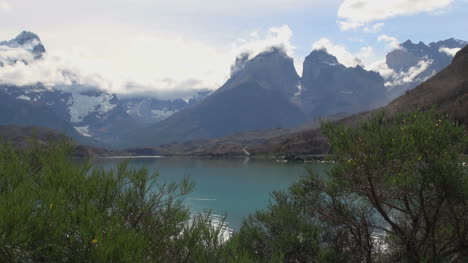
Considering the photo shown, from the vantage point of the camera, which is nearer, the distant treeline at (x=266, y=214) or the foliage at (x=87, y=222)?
the foliage at (x=87, y=222)

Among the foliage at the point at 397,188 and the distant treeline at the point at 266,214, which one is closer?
the distant treeline at the point at 266,214

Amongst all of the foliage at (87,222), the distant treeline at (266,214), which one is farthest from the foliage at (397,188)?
the foliage at (87,222)

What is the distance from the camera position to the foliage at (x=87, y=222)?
9820 millimetres

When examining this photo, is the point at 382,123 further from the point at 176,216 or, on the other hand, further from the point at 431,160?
→ the point at 176,216

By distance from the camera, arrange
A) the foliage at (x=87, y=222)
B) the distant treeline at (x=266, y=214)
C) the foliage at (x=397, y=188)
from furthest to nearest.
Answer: the foliage at (x=397, y=188)
the distant treeline at (x=266, y=214)
the foliage at (x=87, y=222)

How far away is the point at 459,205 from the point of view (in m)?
19.0

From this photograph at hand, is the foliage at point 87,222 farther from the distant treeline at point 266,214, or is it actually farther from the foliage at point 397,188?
the foliage at point 397,188

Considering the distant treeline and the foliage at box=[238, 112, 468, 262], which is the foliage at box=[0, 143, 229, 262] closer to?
the distant treeline

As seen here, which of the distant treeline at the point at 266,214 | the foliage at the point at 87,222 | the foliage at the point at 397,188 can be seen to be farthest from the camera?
the foliage at the point at 397,188

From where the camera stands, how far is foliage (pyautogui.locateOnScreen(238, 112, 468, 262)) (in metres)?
18.2

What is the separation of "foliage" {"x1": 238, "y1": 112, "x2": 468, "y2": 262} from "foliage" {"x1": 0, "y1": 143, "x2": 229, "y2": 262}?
2870mm

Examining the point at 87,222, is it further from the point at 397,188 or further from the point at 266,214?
the point at 266,214

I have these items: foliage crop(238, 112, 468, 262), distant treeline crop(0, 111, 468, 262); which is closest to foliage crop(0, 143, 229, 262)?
distant treeline crop(0, 111, 468, 262)

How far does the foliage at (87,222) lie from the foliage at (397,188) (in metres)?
2.87
